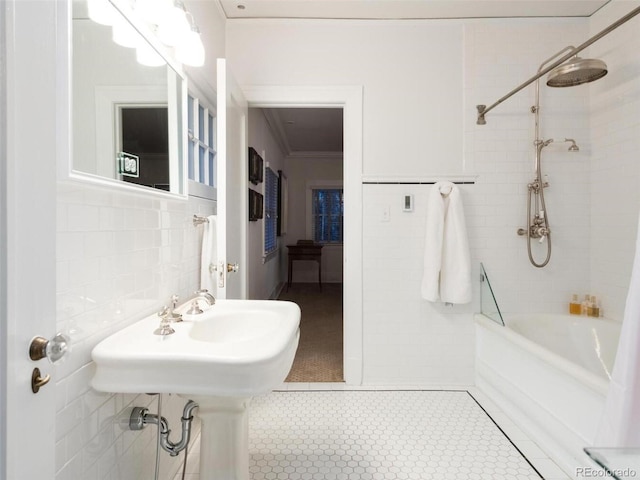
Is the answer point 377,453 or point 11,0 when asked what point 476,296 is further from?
point 11,0

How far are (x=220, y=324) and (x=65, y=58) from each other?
0.98 m

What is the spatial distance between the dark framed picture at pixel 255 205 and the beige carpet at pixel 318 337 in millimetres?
1306

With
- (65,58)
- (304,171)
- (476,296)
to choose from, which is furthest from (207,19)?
(304,171)

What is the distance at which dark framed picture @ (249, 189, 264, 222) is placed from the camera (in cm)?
319

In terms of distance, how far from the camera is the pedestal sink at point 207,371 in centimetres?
89

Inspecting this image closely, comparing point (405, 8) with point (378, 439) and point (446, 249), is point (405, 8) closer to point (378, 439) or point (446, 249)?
point (446, 249)

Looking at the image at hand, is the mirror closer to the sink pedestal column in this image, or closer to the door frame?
the sink pedestal column

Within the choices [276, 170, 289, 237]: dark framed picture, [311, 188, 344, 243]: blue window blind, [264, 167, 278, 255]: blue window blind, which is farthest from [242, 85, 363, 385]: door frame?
[311, 188, 344, 243]: blue window blind

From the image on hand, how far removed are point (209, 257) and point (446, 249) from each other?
5.04 feet

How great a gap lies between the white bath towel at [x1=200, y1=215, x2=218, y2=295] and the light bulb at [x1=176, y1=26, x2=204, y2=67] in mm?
746

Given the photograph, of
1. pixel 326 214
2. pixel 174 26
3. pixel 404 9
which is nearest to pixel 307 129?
pixel 326 214

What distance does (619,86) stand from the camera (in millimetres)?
2148

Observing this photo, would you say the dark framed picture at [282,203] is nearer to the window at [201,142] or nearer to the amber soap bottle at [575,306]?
the window at [201,142]

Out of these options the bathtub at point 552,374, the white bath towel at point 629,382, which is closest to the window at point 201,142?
the white bath towel at point 629,382
